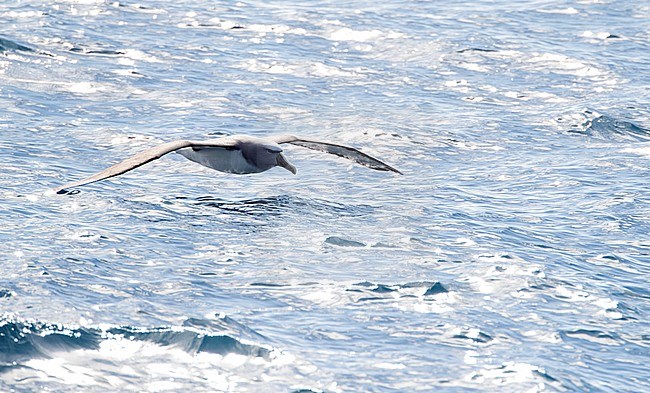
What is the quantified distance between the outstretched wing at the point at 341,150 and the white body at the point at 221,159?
0.73 meters

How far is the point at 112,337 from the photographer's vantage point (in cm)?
1036

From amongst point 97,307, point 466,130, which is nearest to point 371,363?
point 97,307

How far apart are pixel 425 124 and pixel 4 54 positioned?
28.8 feet

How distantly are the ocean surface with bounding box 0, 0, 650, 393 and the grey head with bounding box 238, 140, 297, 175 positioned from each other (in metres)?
0.42

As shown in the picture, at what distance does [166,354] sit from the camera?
33.2 ft

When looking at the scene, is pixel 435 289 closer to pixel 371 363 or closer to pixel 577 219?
pixel 371 363

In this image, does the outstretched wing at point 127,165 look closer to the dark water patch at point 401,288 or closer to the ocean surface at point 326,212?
the ocean surface at point 326,212

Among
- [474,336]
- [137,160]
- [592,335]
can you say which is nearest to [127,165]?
[137,160]

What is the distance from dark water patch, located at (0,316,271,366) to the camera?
10008 mm

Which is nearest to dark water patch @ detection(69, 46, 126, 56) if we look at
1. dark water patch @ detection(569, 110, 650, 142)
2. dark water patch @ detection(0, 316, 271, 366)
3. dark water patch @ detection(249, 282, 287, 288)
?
dark water patch @ detection(569, 110, 650, 142)

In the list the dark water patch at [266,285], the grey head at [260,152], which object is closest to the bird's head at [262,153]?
the grey head at [260,152]

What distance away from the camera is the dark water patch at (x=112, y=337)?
10008 millimetres

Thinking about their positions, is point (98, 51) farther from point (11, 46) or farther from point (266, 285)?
point (266, 285)

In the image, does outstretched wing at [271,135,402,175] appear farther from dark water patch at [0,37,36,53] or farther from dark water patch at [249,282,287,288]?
dark water patch at [0,37,36,53]
